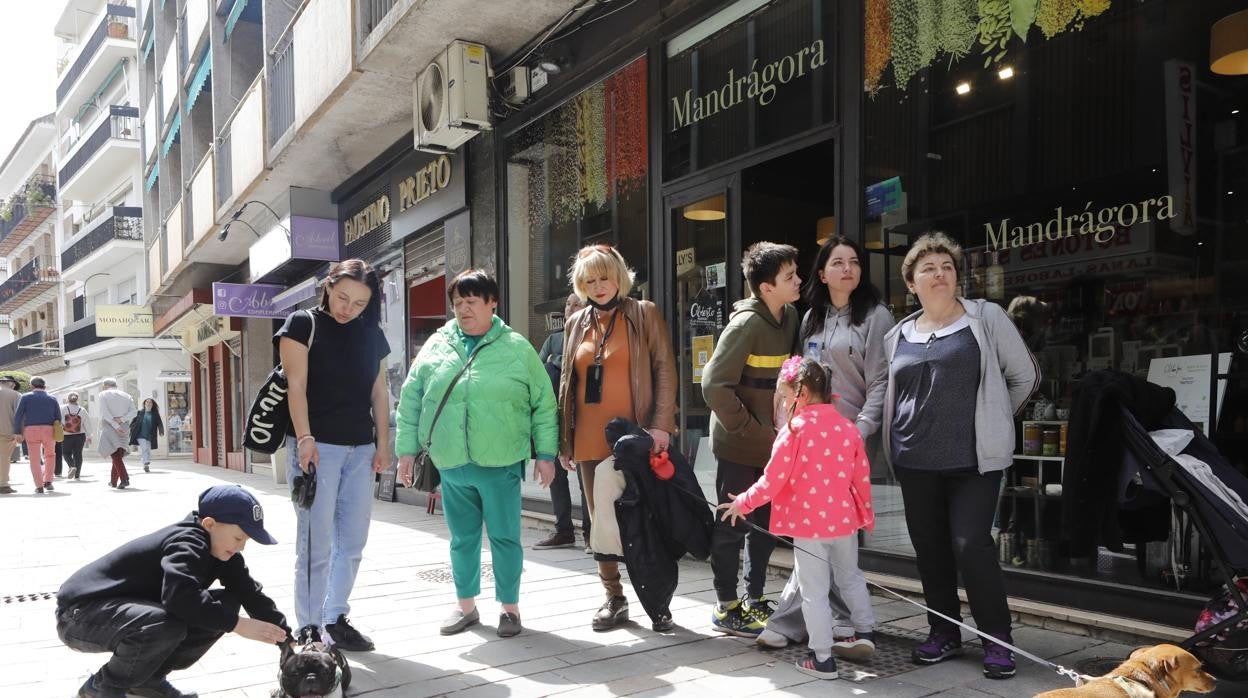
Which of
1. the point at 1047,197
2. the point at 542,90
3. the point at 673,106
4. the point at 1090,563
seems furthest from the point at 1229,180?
the point at 542,90

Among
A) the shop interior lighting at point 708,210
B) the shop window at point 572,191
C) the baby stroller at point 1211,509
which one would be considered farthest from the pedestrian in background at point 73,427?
the baby stroller at point 1211,509

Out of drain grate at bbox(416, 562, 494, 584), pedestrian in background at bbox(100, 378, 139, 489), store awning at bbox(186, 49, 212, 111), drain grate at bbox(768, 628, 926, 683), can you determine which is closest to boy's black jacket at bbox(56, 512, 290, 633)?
A: drain grate at bbox(768, 628, 926, 683)

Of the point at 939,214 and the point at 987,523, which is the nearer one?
the point at 987,523

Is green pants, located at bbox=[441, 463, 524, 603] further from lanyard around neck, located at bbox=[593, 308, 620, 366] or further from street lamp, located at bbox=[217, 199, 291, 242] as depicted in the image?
street lamp, located at bbox=[217, 199, 291, 242]

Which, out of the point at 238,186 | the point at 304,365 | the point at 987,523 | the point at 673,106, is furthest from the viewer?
the point at 238,186

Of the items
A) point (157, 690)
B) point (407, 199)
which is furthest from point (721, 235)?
point (407, 199)

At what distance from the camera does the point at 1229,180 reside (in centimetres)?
382

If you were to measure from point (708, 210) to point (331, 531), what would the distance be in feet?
11.9

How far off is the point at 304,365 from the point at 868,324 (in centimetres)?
252

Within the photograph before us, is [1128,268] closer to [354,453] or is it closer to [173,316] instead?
[354,453]

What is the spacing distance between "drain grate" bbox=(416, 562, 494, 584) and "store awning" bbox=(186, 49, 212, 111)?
12.7 m

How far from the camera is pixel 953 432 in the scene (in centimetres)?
343

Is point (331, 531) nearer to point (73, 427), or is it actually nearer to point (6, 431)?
Result: point (6, 431)

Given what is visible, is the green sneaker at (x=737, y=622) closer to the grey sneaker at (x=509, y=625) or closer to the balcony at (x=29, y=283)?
the grey sneaker at (x=509, y=625)
